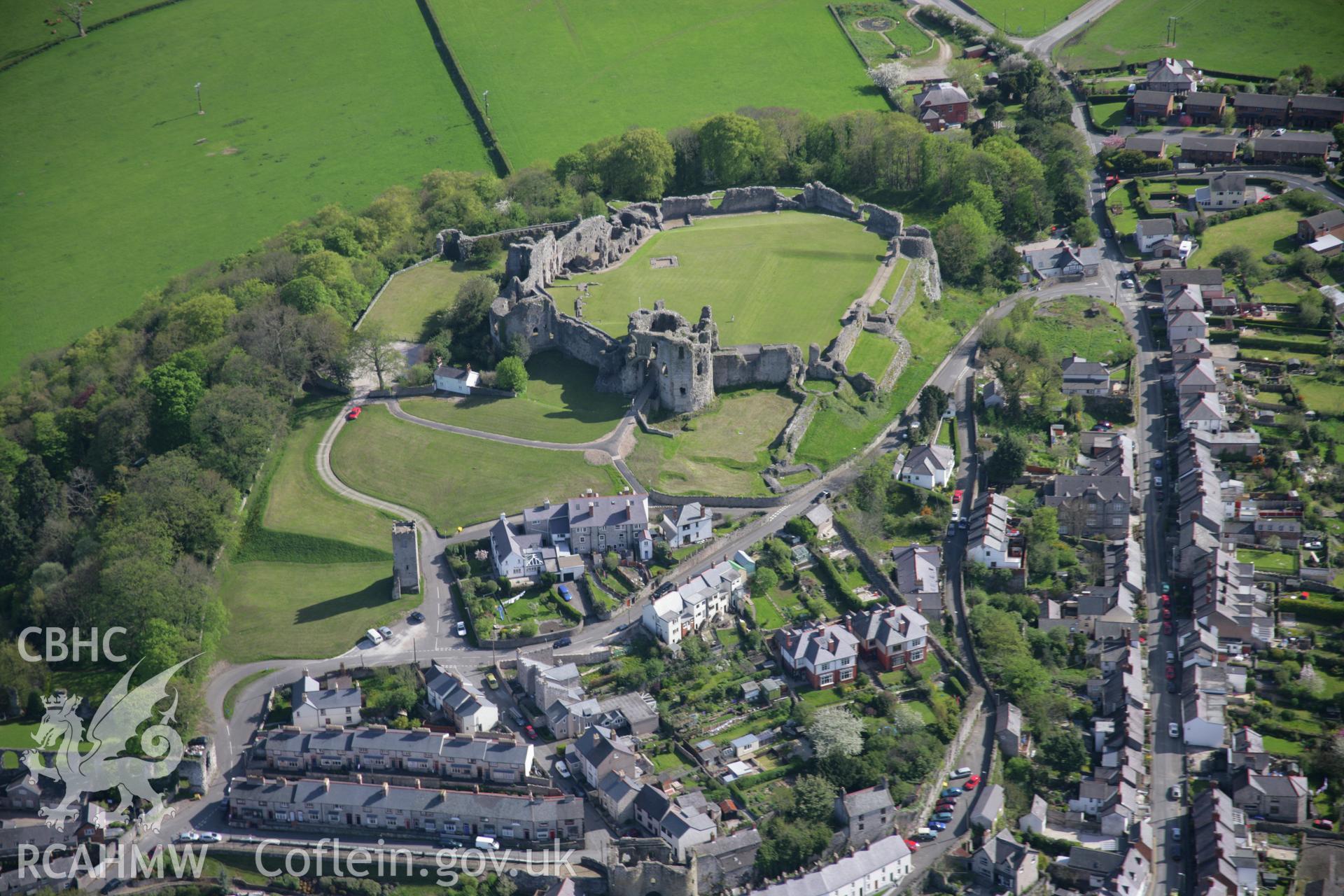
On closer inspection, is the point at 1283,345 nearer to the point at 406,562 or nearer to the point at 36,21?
the point at 406,562

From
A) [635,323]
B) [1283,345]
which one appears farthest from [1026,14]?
[635,323]

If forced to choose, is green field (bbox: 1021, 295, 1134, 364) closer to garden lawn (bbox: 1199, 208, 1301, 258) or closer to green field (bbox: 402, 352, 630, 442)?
garden lawn (bbox: 1199, 208, 1301, 258)

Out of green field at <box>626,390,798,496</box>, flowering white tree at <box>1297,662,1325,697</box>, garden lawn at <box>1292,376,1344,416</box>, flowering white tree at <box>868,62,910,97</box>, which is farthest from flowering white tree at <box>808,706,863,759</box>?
flowering white tree at <box>868,62,910,97</box>

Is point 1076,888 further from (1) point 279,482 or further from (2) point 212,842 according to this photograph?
(1) point 279,482

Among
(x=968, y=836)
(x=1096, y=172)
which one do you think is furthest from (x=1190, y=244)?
(x=968, y=836)

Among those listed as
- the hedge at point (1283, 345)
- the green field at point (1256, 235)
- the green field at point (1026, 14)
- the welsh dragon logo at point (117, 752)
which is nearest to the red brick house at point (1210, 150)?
the green field at point (1256, 235)

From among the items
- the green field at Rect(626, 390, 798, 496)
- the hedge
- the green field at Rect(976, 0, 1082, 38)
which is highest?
the green field at Rect(976, 0, 1082, 38)

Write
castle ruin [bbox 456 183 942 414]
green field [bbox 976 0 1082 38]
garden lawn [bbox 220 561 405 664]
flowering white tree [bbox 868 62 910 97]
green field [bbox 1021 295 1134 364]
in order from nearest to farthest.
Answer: garden lawn [bbox 220 561 405 664] < castle ruin [bbox 456 183 942 414] < green field [bbox 1021 295 1134 364] < flowering white tree [bbox 868 62 910 97] < green field [bbox 976 0 1082 38]
